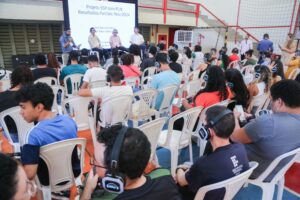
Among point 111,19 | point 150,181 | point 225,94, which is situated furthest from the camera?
point 111,19

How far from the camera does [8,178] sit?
72cm

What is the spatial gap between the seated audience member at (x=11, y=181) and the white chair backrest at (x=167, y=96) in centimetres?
240

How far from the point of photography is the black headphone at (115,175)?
91 centimetres

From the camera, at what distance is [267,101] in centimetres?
296

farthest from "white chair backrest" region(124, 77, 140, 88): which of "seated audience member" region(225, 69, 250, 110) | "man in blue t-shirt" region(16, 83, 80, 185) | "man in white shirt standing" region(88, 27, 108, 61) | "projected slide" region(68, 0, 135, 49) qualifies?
"projected slide" region(68, 0, 135, 49)

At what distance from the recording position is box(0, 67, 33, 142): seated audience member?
7.29 ft

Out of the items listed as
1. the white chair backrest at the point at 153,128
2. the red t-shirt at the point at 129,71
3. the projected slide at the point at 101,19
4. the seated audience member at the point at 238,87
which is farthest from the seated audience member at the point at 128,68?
the projected slide at the point at 101,19

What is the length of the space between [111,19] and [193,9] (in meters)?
5.46

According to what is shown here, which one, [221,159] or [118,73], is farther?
[118,73]

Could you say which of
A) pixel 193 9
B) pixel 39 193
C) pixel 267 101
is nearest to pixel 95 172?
pixel 39 193

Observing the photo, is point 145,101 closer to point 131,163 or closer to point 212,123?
point 212,123

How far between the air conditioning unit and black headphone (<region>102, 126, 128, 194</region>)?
11333 millimetres

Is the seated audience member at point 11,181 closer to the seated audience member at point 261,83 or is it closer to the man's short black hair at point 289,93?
the man's short black hair at point 289,93

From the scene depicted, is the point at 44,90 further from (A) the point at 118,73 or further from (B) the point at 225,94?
(B) the point at 225,94
